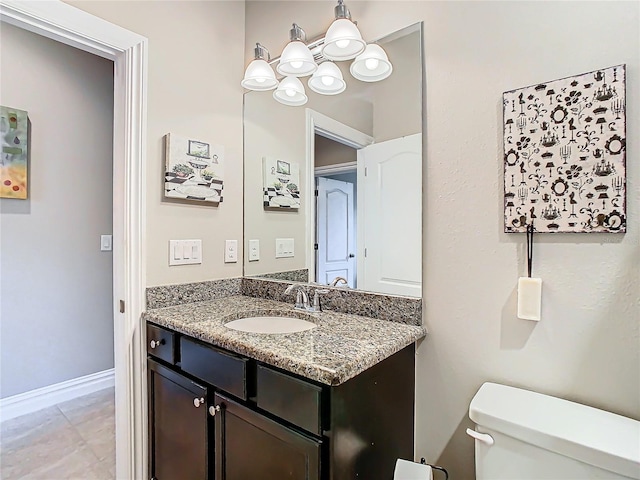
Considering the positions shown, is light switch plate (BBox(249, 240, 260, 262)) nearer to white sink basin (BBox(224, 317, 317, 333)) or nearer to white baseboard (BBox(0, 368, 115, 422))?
white sink basin (BBox(224, 317, 317, 333))

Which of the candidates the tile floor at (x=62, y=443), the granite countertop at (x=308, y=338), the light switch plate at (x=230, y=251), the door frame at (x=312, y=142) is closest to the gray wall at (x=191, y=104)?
the light switch plate at (x=230, y=251)

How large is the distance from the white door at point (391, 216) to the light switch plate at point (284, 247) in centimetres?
45

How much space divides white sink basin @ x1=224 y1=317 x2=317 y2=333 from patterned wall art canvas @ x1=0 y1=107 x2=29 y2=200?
1946mm

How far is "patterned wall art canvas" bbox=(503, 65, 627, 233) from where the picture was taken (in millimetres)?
937

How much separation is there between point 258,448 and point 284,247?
1.00m

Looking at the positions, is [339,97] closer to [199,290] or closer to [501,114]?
[501,114]

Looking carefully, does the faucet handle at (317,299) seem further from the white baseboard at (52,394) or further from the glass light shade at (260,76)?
the white baseboard at (52,394)

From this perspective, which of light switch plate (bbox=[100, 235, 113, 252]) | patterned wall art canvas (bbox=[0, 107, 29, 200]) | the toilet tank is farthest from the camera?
light switch plate (bbox=[100, 235, 113, 252])

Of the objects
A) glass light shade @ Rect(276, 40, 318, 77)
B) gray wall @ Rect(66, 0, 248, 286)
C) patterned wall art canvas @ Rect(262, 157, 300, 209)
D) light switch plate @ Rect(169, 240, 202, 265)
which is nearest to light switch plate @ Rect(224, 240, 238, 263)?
gray wall @ Rect(66, 0, 248, 286)

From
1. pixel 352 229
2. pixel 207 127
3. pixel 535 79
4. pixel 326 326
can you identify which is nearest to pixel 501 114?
pixel 535 79

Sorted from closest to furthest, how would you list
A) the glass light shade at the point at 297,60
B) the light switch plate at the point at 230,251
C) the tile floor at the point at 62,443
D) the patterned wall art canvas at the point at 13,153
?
the glass light shade at the point at 297,60 → the tile floor at the point at 62,443 → the light switch plate at the point at 230,251 → the patterned wall art canvas at the point at 13,153

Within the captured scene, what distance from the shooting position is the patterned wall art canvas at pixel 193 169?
1598mm

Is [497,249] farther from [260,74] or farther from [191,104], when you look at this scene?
[191,104]

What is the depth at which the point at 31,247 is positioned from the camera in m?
2.37
